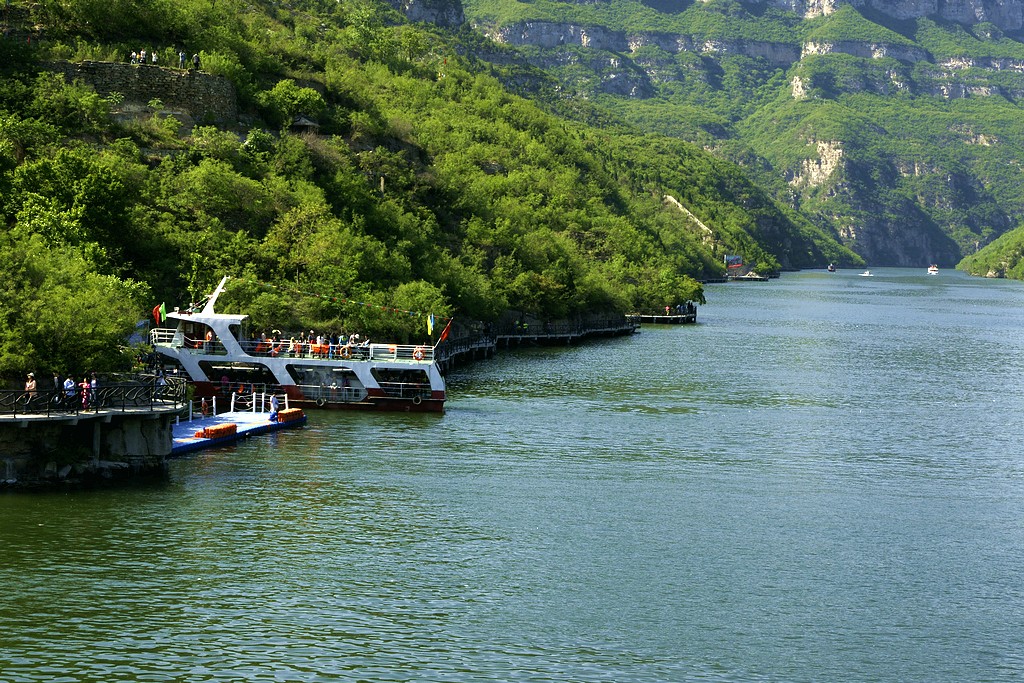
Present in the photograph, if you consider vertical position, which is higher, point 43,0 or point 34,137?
point 43,0

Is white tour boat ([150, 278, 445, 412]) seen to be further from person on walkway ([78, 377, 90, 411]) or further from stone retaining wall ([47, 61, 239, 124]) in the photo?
stone retaining wall ([47, 61, 239, 124])

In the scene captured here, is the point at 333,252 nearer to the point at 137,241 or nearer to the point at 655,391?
the point at 137,241

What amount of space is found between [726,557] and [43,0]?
112 m

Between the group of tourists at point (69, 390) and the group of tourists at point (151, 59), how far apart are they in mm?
78608

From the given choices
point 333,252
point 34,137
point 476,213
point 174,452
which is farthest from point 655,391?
point 476,213

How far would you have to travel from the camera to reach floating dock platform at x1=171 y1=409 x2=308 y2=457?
73.8 metres

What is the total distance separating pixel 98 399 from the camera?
6212 centimetres

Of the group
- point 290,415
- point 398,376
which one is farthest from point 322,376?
point 290,415

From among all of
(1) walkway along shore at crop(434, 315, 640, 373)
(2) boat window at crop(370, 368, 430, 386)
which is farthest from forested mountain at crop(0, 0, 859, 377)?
(2) boat window at crop(370, 368, 430, 386)

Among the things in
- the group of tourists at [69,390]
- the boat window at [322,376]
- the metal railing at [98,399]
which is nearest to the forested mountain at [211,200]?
the group of tourists at [69,390]

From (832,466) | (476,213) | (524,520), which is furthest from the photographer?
(476,213)

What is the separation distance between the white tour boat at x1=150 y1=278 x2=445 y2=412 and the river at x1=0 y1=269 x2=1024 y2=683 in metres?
3.51

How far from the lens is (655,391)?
112062mm

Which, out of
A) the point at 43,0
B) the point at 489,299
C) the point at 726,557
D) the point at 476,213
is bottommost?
the point at 726,557
